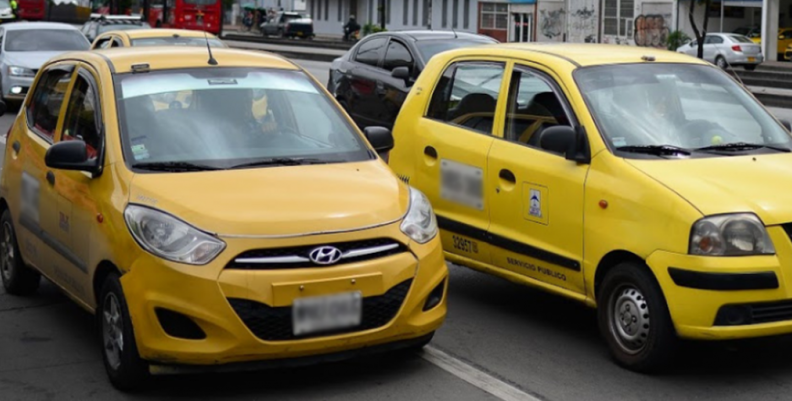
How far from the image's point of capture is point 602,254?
6.74m

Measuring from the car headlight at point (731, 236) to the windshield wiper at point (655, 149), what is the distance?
2.64 feet

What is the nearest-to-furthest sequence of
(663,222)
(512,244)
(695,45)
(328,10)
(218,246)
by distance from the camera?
(218,246) → (663,222) → (512,244) → (695,45) → (328,10)

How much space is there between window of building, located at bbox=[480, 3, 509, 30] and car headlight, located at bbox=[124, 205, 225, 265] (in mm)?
71812

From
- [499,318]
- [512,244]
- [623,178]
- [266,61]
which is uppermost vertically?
[266,61]

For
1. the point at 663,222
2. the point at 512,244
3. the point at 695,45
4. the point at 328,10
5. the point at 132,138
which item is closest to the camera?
the point at 663,222

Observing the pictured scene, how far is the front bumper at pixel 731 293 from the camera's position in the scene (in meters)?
6.09

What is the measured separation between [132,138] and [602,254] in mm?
2513

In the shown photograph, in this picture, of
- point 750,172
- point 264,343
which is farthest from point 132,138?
point 750,172

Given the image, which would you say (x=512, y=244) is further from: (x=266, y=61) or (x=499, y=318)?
(x=266, y=61)

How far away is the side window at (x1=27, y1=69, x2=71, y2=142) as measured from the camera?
A: 7.78 meters

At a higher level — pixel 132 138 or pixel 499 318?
pixel 132 138

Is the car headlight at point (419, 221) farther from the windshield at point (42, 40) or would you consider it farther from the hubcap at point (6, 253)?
the windshield at point (42, 40)

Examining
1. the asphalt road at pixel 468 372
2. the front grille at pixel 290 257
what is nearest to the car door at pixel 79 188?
the asphalt road at pixel 468 372

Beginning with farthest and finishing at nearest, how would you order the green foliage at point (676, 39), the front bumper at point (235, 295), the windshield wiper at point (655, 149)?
the green foliage at point (676, 39) < the windshield wiper at point (655, 149) < the front bumper at point (235, 295)
